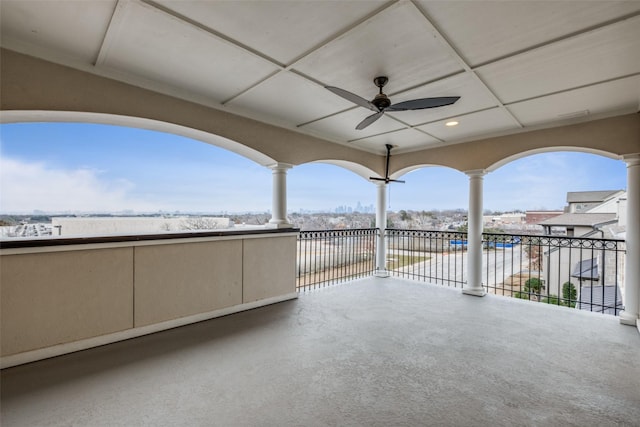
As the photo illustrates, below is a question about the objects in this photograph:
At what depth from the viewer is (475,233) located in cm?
454

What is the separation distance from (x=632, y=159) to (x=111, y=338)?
247 inches

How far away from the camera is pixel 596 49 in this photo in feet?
6.82

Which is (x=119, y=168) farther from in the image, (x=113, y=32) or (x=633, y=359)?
(x=633, y=359)

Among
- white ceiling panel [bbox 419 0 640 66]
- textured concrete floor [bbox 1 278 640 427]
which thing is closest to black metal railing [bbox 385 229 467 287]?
textured concrete floor [bbox 1 278 640 427]

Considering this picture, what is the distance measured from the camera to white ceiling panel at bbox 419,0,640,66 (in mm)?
1655

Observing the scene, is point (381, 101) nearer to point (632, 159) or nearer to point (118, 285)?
point (118, 285)

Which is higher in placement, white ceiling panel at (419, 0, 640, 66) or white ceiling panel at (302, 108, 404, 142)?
white ceiling panel at (302, 108, 404, 142)

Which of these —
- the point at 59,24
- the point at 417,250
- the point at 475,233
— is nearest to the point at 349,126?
the point at 475,233

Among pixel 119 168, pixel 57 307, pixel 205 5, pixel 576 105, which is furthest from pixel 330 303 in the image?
pixel 576 105

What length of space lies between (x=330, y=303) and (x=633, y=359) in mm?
3066

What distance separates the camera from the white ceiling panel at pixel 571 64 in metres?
1.95

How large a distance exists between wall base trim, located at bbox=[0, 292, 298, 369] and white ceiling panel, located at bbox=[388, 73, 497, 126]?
10.8ft

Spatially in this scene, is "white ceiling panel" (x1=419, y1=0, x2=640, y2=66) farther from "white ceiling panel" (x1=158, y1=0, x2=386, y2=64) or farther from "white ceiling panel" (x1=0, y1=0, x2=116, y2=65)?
"white ceiling panel" (x1=0, y1=0, x2=116, y2=65)

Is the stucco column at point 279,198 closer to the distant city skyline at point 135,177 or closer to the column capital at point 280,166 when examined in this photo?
the column capital at point 280,166
